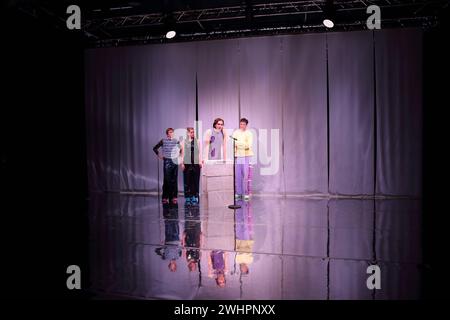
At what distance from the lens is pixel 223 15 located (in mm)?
7613

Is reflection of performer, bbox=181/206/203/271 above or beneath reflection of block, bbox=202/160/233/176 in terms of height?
beneath

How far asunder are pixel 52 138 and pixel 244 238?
17.6 feet

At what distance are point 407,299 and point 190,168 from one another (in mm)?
4424

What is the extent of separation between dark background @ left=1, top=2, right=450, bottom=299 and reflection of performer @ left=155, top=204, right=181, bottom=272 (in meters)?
0.85

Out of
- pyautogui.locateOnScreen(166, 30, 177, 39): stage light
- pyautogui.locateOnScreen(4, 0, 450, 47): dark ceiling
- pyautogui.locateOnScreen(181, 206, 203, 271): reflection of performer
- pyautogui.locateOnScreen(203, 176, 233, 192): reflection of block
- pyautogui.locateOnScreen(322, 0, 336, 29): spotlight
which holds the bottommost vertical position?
pyautogui.locateOnScreen(181, 206, 203, 271): reflection of performer

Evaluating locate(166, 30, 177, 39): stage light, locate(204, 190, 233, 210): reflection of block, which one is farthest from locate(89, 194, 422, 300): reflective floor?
locate(166, 30, 177, 39): stage light

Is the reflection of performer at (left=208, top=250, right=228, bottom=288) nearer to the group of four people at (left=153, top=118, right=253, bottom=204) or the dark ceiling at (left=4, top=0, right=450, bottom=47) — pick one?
the group of four people at (left=153, top=118, right=253, bottom=204)

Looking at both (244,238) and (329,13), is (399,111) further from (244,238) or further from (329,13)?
(244,238)

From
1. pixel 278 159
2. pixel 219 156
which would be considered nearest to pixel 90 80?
pixel 219 156

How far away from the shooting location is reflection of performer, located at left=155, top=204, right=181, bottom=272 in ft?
11.3

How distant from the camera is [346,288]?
263 cm

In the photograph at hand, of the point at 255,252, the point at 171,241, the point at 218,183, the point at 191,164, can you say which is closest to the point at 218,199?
the point at 218,183

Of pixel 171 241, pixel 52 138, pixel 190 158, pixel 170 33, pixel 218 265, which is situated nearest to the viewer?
pixel 218 265

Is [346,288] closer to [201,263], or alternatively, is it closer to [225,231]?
[201,263]
